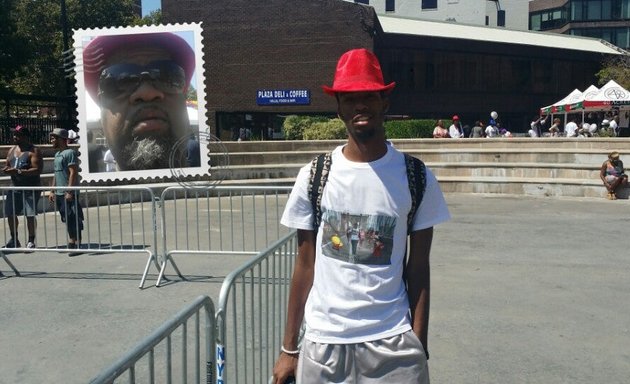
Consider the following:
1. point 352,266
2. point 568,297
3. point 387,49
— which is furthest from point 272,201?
point 387,49

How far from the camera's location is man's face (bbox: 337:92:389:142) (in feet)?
8.45

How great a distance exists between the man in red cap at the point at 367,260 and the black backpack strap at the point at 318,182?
0.05 ft

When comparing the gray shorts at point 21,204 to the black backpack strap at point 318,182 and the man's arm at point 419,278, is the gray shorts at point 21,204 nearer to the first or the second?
the black backpack strap at point 318,182

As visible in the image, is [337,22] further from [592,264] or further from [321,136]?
[592,264]

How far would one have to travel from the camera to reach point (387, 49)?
37.4 metres

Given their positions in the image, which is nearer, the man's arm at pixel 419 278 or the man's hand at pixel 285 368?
the man's arm at pixel 419 278

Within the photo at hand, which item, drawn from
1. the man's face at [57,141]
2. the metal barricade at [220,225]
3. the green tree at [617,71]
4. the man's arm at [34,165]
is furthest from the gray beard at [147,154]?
the green tree at [617,71]

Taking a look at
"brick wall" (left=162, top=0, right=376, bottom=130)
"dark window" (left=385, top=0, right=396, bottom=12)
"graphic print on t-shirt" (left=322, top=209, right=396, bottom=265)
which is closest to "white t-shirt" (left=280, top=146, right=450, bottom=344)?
"graphic print on t-shirt" (left=322, top=209, right=396, bottom=265)

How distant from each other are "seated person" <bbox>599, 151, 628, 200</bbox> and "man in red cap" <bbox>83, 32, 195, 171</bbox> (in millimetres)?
10246

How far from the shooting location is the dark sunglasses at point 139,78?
11.1m

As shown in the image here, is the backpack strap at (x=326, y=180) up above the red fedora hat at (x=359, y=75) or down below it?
below

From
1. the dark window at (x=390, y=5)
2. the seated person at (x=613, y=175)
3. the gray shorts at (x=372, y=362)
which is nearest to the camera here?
the gray shorts at (x=372, y=362)

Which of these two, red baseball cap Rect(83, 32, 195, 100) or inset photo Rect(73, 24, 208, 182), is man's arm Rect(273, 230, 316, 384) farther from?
red baseball cap Rect(83, 32, 195, 100)

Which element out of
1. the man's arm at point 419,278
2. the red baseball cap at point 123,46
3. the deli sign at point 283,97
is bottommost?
the man's arm at point 419,278
